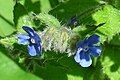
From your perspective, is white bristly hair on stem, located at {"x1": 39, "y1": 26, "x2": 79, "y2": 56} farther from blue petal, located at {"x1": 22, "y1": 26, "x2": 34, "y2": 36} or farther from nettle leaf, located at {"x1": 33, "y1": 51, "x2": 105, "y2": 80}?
nettle leaf, located at {"x1": 33, "y1": 51, "x2": 105, "y2": 80}

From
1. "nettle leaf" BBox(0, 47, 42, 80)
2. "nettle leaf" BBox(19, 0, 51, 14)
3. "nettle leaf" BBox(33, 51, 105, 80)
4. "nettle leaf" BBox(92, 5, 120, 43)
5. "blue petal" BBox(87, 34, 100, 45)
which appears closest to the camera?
"blue petal" BBox(87, 34, 100, 45)

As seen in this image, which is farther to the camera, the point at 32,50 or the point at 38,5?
the point at 38,5

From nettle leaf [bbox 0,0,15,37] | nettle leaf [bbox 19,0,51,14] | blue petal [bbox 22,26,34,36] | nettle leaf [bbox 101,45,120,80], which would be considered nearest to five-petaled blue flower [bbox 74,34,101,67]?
blue petal [bbox 22,26,34,36]

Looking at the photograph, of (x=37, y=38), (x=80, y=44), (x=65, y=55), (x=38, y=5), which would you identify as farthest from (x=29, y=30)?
(x=38, y=5)

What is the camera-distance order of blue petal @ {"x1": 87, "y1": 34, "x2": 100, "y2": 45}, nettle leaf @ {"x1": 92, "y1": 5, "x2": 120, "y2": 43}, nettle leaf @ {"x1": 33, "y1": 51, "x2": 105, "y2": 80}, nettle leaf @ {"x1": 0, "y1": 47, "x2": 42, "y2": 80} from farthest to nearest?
nettle leaf @ {"x1": 33, "y1": 51, "x2": 105, "y2": 80}, nettle leaf @ {"x1": 0, "y1": 47, "x2": 42, "y2": 80}, nettle leaf @ {"x1": 92, "y1": 5, "x2": 120, "y2": 43}, blue petal @ {"x1": 87, "y1": 34, "x2": 100, "y2": 45}

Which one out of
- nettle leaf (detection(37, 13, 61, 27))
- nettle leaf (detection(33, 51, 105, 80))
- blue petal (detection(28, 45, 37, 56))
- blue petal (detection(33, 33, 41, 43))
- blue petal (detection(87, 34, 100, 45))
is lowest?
nettle leaf (detection(33, 51, 105, 80))

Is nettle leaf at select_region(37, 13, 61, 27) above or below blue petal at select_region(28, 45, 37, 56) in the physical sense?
above

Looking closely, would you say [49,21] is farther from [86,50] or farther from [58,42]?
[86,50]

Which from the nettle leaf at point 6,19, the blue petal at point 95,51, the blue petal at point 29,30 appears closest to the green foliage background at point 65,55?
the blue petal at point 95,51
